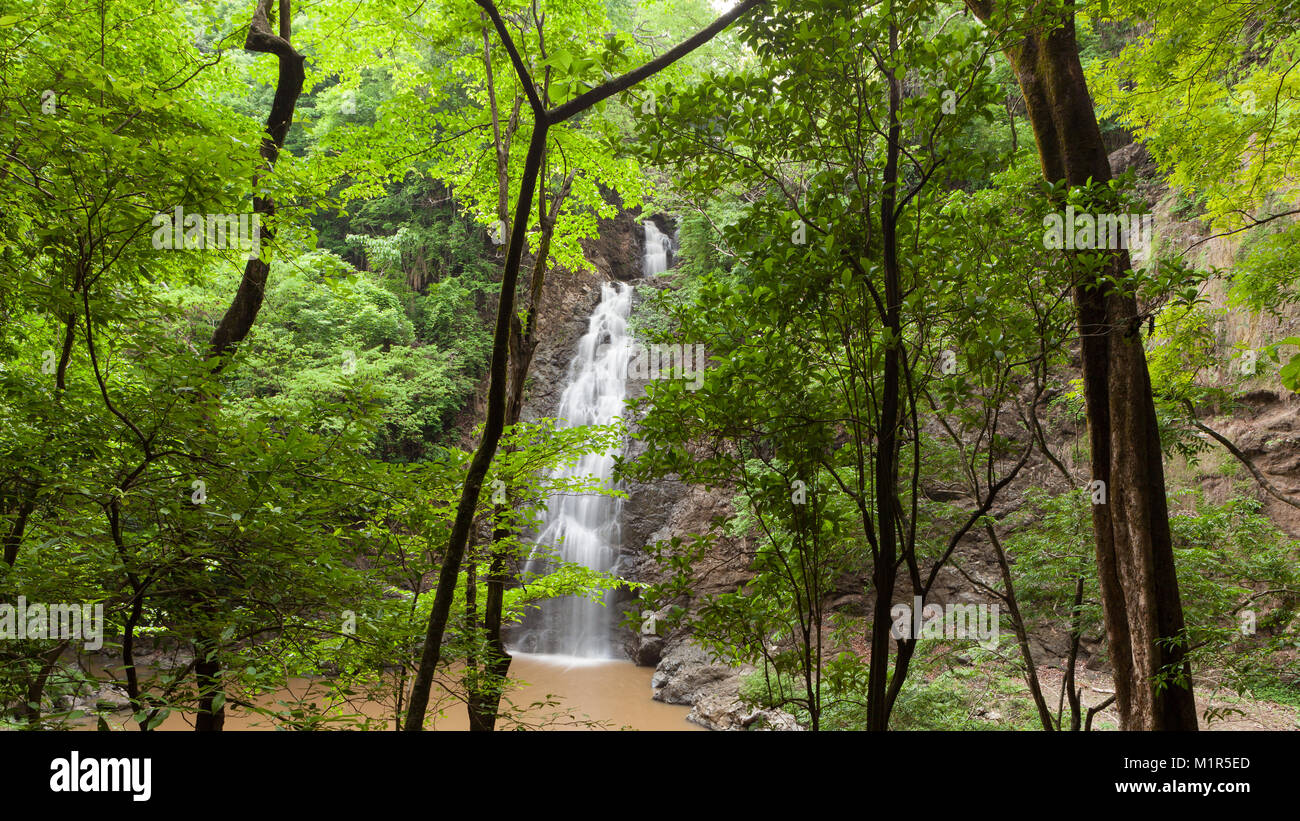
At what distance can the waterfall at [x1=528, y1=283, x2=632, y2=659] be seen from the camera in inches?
621

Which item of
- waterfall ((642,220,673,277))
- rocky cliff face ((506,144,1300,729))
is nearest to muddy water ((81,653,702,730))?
rocky cliff face ((506,144,1300,729))

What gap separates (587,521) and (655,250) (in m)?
11.2

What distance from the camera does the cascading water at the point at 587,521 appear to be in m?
15.8

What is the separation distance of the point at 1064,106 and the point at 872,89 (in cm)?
247

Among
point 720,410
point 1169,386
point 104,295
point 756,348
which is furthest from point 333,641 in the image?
point 1169,386

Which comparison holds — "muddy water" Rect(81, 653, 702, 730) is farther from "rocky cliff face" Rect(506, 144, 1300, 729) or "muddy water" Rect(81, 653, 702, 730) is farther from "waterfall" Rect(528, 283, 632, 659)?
"waterfall" Rect(528, 283, 632, 659)

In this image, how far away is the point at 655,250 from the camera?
2323 cm

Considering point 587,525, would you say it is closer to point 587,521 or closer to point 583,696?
point 587,521

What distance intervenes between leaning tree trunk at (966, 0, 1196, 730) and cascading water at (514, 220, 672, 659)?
1066 cm

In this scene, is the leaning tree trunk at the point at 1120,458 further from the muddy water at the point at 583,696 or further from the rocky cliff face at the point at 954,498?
the muddy water at the point at 583,696

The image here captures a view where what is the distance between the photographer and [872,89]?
2584mm

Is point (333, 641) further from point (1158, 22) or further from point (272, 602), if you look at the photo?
point (1158, 22)

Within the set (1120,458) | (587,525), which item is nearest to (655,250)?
(587,525)

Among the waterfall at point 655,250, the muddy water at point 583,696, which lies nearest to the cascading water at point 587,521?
the muddy water at point 583,696
